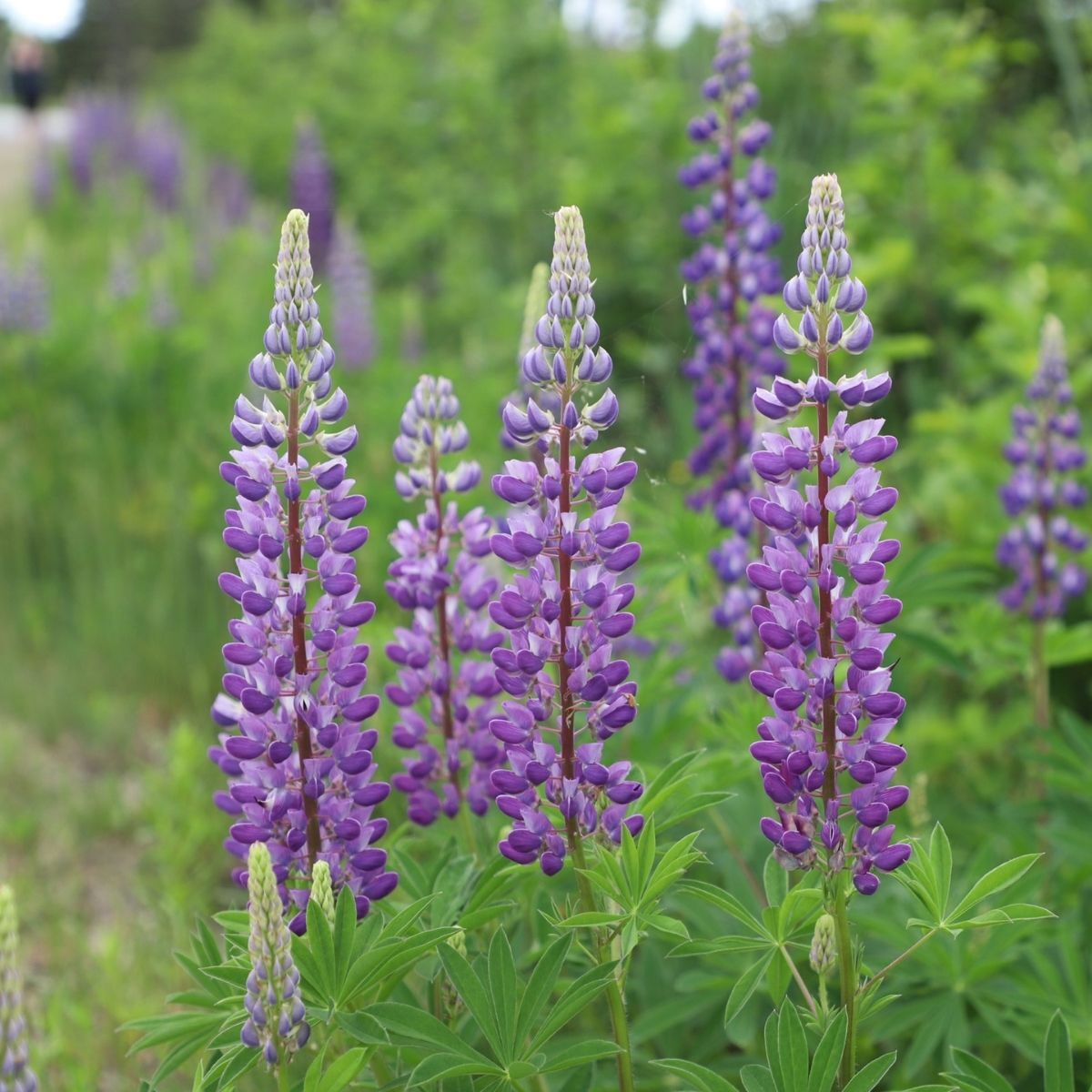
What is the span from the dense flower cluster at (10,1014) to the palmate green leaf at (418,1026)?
17.7 inches

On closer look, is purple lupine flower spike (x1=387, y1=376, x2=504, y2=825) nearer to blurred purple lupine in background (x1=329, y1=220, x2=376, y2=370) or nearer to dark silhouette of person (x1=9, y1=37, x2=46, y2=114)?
blurred purple lupine in background (x1=329, y1=220, x2=376, y2=370)

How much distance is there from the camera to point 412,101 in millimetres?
9938

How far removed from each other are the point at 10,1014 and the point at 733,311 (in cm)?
180

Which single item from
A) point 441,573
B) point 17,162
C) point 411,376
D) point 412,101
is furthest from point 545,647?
point 17,162

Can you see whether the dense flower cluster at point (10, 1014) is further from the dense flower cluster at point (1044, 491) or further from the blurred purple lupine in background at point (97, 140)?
the blurred purple lupine in background at point (97, 140)

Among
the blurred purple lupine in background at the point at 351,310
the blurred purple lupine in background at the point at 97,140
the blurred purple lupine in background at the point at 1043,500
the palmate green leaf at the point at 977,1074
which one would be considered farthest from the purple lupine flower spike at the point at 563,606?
the blurred purple lupine in background at the point at 97,140

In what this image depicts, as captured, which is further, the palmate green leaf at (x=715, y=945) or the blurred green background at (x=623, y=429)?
the blurred green background at (x=623, y=429)

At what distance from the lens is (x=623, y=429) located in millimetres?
5938

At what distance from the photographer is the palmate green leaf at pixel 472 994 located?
4.89ft

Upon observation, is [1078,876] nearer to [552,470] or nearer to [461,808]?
[461,808]

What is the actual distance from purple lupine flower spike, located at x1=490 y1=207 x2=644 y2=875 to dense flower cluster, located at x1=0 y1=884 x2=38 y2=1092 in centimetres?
61

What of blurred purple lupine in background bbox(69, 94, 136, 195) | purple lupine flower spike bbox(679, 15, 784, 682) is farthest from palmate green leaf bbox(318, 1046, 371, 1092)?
blurred purple lupine in background bbox(69, 94, 136, 195)

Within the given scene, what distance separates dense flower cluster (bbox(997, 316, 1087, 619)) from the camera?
9.14ft

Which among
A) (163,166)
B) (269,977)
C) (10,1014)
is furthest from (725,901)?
(163,166)
